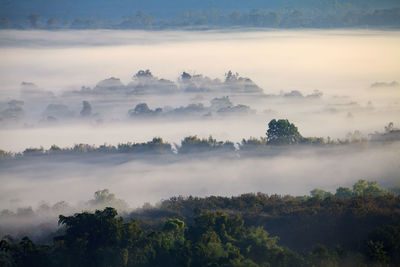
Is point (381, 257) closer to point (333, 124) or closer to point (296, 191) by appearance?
point (296, 191)

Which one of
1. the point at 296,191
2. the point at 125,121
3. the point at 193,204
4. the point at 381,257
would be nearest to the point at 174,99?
the point at 125,121

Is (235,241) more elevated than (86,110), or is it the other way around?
(86,110)

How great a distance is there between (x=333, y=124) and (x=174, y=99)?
1649 inches

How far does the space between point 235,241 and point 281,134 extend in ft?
194

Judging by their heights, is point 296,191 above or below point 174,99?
below

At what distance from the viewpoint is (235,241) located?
33094 millimetres

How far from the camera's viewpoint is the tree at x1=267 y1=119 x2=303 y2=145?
299 ft

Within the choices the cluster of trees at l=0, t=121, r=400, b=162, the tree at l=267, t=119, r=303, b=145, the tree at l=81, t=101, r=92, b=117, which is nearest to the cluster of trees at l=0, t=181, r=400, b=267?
the tree at l=267, t=119, r=303, b=145

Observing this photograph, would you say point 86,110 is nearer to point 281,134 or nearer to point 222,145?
point 222,145

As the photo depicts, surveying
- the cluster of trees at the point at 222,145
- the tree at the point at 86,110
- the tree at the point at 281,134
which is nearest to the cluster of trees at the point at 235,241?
the tree at the point at 281,134

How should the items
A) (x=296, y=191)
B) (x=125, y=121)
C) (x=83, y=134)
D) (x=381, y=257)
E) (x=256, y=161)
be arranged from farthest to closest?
1. (x=125, y=121)
2. (x=83, y=134)
3. (x=256, y=161)
4. (x=296, y=191)
5. (x=381, y=257)

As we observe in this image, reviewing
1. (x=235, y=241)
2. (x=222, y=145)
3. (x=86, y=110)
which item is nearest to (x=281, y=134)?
(x=222, y=145)

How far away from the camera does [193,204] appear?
139 feet

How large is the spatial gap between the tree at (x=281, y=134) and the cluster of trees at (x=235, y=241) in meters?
53.2
